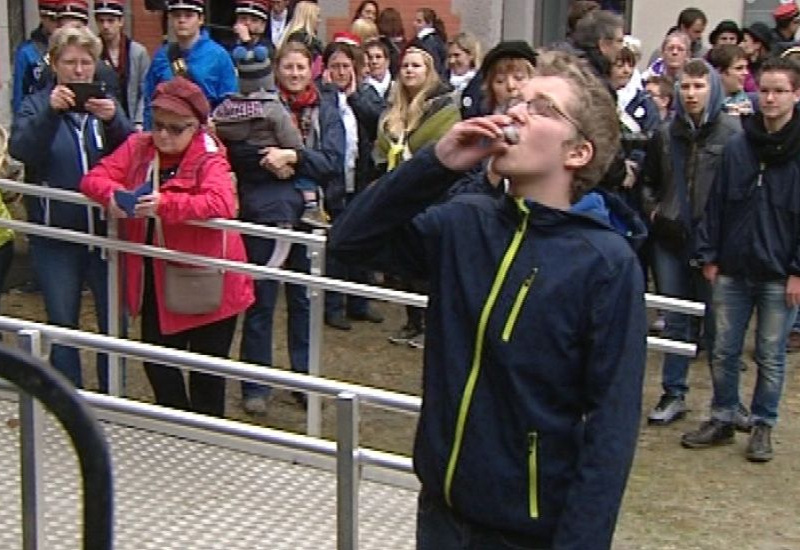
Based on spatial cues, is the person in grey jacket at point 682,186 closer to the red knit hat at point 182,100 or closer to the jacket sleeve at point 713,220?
the jacket sleeve at point 713,220

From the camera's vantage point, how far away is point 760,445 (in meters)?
5.88

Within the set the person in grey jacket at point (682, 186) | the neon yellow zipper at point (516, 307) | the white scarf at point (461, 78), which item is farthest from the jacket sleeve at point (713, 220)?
the neon yellow zipper at point (516, 307)

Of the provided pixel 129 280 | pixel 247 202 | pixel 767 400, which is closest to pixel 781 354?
pixel 767 400

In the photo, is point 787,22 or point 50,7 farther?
point 787,22

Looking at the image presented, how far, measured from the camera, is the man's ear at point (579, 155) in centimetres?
253

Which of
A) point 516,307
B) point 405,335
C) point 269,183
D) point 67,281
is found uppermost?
point 516,307

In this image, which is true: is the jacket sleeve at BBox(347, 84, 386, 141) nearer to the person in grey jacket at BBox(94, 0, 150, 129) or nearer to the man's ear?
the person in grey jacket at BBox(94, 0, 150, 129)

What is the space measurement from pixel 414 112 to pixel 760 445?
8.05 ft

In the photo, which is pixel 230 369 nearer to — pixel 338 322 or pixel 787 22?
pixel 338 322

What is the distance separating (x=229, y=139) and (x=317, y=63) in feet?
8.26

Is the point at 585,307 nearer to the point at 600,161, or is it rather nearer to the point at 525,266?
the point at 525,266

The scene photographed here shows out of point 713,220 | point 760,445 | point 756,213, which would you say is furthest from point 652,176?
point 760,445

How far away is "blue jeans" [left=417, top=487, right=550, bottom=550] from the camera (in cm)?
252

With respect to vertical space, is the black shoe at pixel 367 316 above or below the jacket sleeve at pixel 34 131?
below
